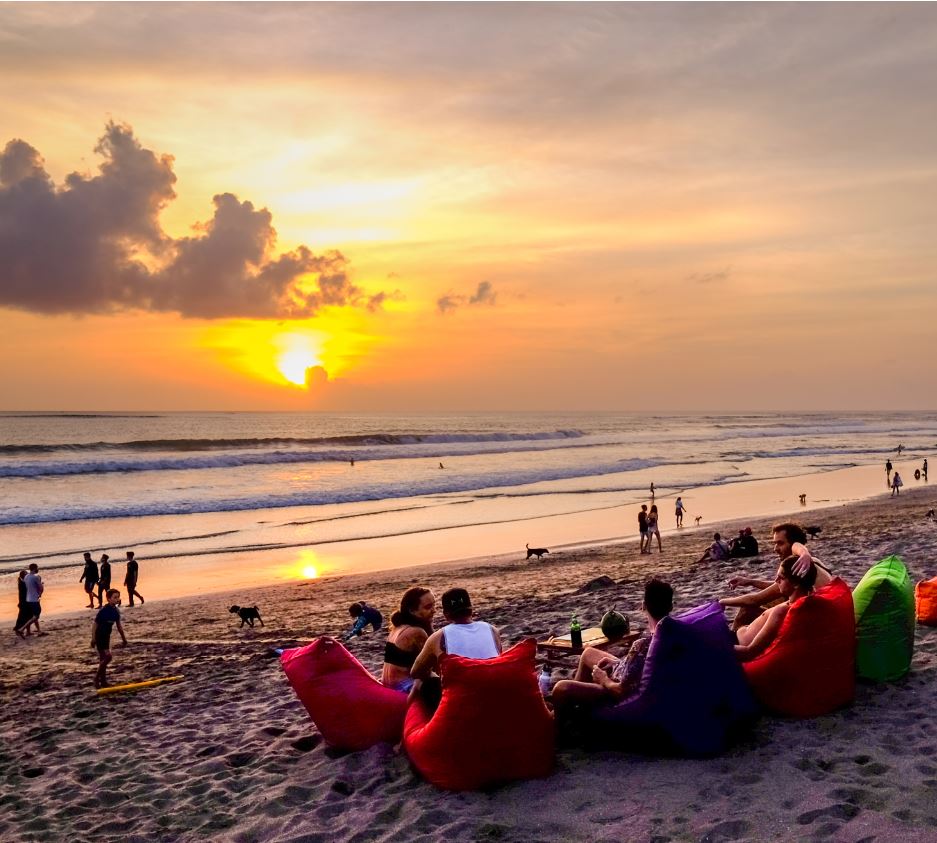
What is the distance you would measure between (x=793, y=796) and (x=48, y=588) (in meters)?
17.3

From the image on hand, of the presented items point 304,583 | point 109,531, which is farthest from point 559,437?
point 304,583

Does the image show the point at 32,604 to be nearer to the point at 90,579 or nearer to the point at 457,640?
the point at 90,579

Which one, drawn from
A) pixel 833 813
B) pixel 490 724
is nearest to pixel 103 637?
pixel 490 724

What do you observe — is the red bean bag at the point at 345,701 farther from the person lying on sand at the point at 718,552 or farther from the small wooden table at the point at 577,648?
the person lying on sand at the point at 718,552

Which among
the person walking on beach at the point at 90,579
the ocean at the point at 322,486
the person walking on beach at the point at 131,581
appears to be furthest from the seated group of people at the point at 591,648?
the ocean at the point at 322,486

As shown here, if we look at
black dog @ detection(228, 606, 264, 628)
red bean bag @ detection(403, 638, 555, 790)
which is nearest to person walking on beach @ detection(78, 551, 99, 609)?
black dog @ detection(228, 606, 264, 628)

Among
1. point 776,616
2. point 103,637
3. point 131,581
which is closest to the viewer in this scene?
point 776,616

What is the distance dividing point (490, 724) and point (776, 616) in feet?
7.92

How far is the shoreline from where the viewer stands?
60.6ft

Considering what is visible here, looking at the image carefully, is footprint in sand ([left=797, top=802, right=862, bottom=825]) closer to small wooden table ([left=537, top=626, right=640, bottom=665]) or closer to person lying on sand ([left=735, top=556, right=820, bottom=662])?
person lying on sand ([left=735, top=556, right=820, bottom=662])

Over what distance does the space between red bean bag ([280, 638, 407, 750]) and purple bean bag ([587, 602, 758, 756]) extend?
178cm

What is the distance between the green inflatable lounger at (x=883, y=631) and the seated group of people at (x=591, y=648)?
1.45ft

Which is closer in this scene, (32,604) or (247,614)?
(247,614)

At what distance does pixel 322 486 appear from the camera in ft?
133
